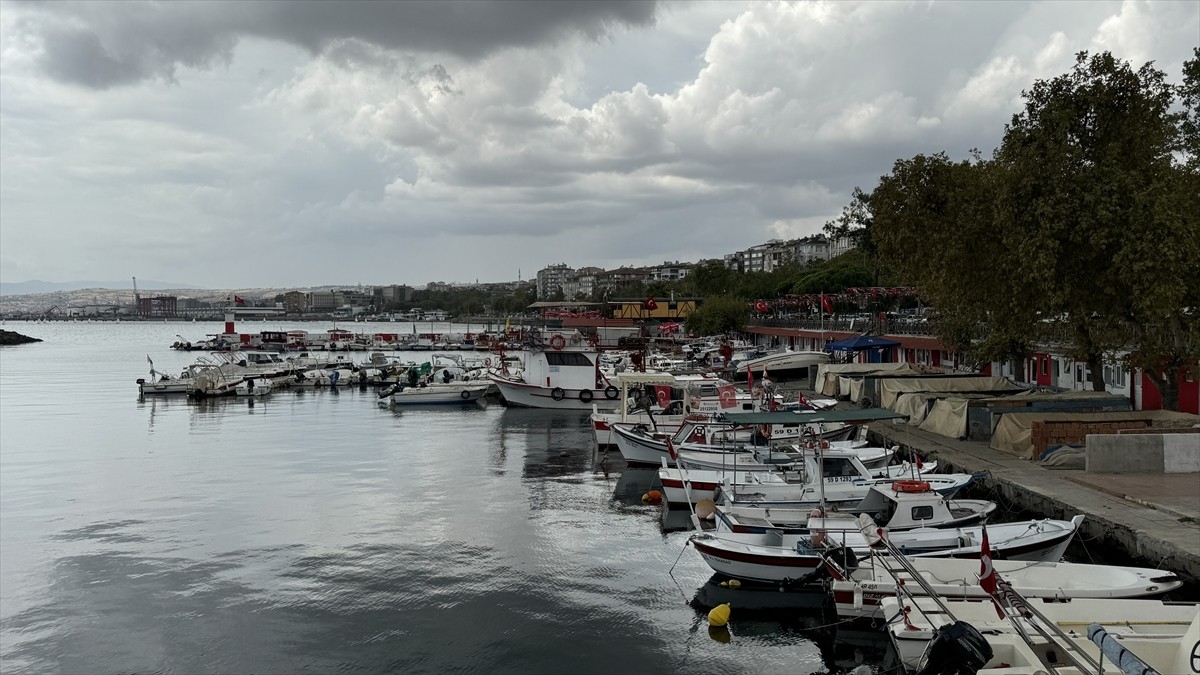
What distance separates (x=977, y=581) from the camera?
15562 mm

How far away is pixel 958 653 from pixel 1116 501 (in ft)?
39.2

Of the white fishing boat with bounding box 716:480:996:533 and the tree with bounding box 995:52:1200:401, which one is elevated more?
the tree with bounding box 995:52:1200:401

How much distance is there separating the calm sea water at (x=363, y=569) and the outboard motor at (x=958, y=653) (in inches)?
170

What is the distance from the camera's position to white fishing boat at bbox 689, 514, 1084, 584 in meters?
17.7

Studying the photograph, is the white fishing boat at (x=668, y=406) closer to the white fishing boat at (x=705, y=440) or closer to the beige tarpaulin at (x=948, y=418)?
the white fishing boat at (x=705, y=440)

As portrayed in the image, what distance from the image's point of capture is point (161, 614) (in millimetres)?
18609

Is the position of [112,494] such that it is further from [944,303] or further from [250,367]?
[250,367]

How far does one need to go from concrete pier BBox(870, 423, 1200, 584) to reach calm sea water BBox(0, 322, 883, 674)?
5819 millimetres

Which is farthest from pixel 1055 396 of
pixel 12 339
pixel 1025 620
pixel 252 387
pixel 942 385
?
pixel 12 339

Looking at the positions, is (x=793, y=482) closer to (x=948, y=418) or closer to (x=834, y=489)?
(x=834, y=489)

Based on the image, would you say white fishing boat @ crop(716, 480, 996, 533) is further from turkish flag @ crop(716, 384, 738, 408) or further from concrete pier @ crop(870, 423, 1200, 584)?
turkish flag @ crop(716, 384, 738, 408)

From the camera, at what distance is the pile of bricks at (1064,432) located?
26.3 meters

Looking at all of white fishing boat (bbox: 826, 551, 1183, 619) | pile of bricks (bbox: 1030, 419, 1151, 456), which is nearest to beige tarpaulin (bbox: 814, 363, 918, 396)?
pile of bricks (bbox: 1030, 419, 1151, 456)

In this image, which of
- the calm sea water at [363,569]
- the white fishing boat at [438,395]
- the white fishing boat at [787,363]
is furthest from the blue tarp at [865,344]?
the white fishing boat at [438,395]
